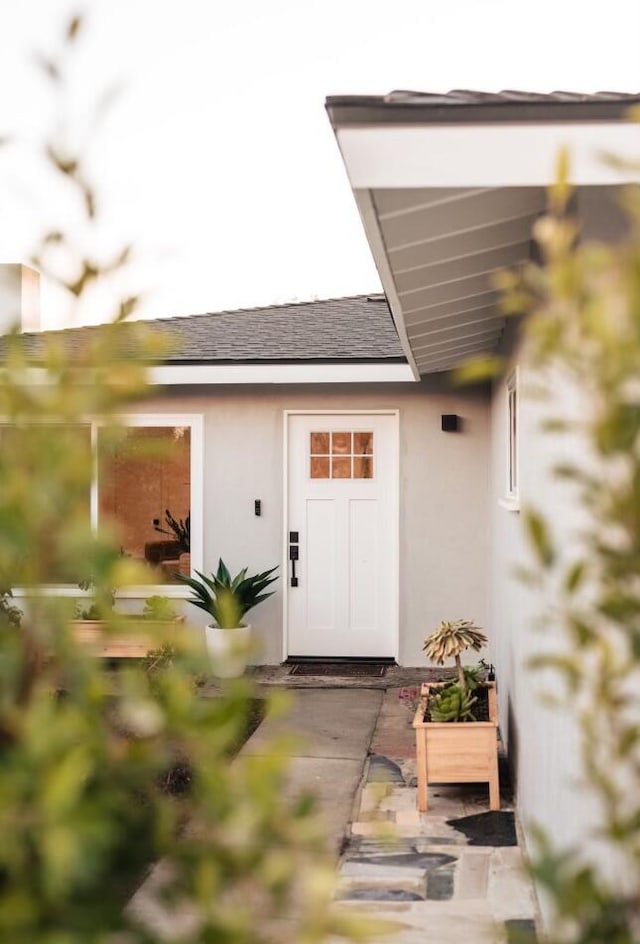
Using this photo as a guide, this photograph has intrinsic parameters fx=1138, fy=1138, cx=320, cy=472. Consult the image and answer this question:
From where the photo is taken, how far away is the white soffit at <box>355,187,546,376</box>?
369 cm

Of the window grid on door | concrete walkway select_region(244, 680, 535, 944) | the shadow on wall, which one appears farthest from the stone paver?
the window grid on door

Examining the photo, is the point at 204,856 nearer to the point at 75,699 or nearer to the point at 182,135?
the point at 75,699

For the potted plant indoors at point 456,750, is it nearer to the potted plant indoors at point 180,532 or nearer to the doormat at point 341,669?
the doormat at point 341,669

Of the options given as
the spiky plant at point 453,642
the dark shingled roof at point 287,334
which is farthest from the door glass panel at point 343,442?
the spiky plant at point 453,642

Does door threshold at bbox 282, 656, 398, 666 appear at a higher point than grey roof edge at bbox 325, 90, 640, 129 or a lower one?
lower

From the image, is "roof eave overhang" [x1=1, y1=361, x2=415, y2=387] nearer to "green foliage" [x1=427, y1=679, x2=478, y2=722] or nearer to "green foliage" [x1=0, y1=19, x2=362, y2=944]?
"green foliage" [x1=427, y1=679, x2=478, y2=722]

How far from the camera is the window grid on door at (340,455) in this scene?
10.2m

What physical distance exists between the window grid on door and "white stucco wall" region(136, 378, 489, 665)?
0.27 m

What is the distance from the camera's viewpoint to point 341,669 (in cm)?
983

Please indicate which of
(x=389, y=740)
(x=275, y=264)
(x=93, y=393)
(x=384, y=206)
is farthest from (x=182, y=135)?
(x=93, y=393)

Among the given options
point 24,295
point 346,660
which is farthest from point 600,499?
point 24,295

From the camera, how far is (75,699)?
49.5 inches

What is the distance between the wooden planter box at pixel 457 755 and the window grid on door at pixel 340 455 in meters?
4.46

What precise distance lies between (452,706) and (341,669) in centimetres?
375
